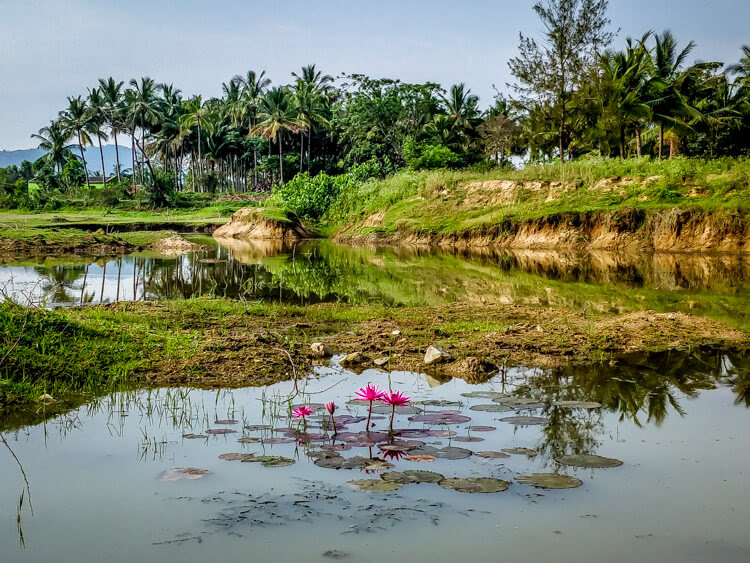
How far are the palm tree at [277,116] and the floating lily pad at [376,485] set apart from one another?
61727mm

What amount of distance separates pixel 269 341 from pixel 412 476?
14.8 ft

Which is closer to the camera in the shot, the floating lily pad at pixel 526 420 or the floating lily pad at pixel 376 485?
the floating lily pad at pixel 376 485

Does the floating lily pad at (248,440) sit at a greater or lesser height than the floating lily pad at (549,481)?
greater

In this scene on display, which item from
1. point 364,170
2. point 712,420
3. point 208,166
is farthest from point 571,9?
point 208,166

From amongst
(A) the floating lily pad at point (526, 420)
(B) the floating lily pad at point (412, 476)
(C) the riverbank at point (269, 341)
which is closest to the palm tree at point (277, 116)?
(C) the riverbank at point (269, 341)

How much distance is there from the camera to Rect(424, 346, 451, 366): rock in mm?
7836

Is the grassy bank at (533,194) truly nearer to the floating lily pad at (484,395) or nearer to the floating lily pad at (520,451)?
the floating lily pad at (484,395)

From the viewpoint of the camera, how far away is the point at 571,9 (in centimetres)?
3656

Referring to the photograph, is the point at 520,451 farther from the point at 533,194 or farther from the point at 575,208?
the point at 533,194

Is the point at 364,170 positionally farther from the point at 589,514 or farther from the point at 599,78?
the point at 589,514

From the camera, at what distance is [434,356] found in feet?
25.8

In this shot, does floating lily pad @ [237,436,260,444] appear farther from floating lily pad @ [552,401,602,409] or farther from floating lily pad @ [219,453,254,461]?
floating lily pad @ [552,401,602,409]

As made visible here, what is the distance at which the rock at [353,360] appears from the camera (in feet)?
26.2

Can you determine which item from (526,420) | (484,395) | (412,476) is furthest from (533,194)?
(412,476)
